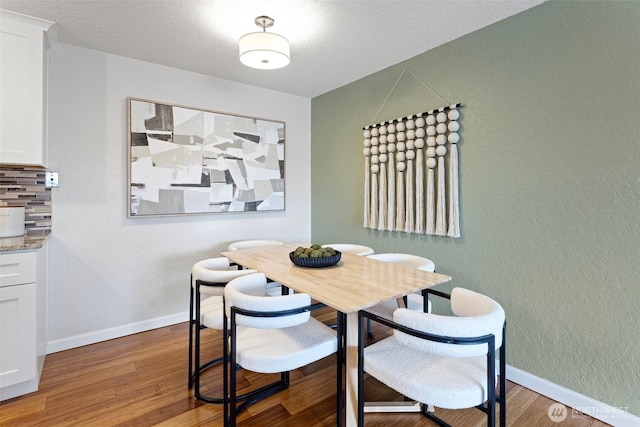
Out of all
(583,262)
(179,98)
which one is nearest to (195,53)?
(179,98)

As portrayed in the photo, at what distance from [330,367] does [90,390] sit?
1521mm

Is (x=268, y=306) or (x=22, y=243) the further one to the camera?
(x=22, y=243)

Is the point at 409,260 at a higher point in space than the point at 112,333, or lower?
higher

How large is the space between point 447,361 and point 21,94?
291 cm

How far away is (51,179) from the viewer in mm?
2301

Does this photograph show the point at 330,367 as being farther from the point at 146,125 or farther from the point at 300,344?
the point at 146,125

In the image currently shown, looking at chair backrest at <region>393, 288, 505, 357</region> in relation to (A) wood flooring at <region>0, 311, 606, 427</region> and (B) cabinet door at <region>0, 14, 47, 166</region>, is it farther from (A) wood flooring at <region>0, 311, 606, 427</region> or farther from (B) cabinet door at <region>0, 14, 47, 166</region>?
(B) cabinet door at <region>0, 14, 47, 166</region>

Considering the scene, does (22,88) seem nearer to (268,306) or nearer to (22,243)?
(22,243)

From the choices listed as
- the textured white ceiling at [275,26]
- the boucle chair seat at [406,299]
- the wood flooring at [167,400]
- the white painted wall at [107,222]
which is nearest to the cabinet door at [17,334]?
the wood flooring at [167,400]

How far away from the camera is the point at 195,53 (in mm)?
2496

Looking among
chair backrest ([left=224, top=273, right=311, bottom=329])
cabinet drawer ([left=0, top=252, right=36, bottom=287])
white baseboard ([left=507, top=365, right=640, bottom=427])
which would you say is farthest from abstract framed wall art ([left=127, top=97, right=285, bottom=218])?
white baseboard ([left=507, top=365, right=640, bottom=427])

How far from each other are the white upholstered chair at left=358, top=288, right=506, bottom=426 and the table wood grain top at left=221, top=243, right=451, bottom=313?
0.42 ft

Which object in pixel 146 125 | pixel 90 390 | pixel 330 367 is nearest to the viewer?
pixel 90 390

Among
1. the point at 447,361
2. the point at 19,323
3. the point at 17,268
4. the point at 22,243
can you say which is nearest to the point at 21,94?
the point at 22,243
